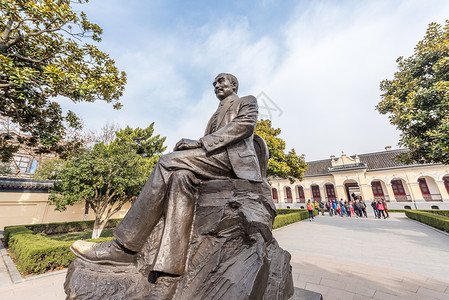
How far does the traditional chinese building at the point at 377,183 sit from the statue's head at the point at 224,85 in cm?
2330

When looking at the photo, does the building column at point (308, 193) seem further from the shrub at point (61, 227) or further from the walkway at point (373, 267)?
the shrub at point (61, 227)

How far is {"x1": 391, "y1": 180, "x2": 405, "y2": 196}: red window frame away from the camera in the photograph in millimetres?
23922

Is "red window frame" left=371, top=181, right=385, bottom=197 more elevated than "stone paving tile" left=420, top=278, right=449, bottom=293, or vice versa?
Result: "red window frame" left=371, top=181, right=385, bottom=197

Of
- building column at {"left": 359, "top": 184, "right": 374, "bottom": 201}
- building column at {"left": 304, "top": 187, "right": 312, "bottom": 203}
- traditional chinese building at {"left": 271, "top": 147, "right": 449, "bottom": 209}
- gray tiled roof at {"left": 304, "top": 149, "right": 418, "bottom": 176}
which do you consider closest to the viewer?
traditional chinese building at {"left": 271, "top": 147, "right": 449, "bottom": 209}

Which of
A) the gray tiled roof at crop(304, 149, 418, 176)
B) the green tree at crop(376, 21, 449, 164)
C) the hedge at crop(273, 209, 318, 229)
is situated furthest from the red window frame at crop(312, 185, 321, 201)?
the green tree at crop(376, 21, 449, 164)

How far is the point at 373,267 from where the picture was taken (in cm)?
473

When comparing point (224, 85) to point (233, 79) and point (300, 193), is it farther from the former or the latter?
point (300, 193)

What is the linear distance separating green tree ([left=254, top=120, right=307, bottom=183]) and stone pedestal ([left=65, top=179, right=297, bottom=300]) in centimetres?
1124

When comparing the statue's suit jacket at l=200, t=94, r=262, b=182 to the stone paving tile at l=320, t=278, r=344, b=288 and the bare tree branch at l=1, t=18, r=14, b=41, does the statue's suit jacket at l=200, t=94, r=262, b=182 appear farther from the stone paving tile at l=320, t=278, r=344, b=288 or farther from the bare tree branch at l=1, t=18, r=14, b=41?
the bare tree branch at l=1, t=18, r=14, b=41

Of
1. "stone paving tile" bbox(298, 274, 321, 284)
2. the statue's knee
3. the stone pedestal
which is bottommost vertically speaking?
"stone paving tile" bbox(298, 274, 321, 284)

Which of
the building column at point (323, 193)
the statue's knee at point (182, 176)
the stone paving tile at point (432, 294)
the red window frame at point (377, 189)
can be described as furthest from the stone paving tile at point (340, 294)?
the red window frame at point (377, 189)

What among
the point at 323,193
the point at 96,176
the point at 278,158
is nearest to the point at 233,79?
the point at 96,176

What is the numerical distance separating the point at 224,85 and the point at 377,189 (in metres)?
31.0

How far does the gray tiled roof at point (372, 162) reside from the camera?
82.3 feet
